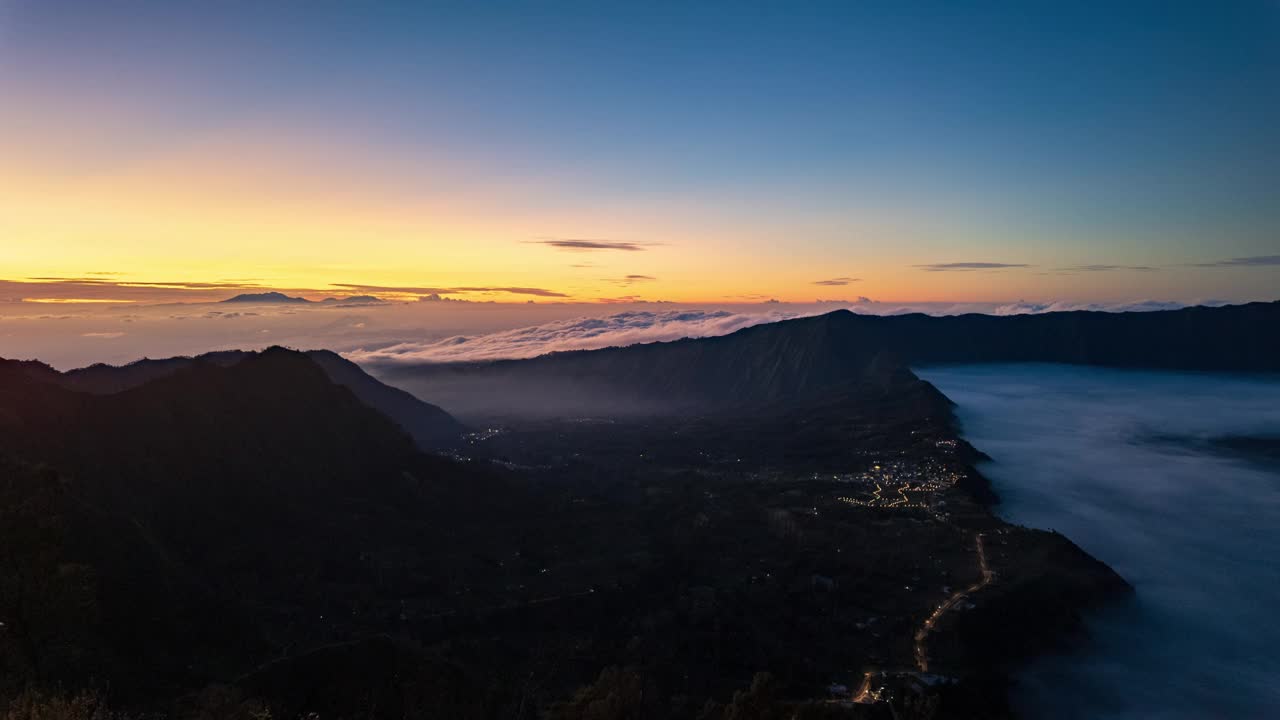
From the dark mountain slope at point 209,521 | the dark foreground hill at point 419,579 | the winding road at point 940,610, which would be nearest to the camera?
the dark foreground hill at point 419,579

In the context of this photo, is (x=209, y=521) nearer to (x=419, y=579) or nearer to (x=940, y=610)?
(x=419, y=579)

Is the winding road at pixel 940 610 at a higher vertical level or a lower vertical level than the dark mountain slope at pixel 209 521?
lower

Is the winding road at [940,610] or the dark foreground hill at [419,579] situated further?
the winding road at [940,610]

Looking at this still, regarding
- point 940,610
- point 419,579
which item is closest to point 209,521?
point 419,579

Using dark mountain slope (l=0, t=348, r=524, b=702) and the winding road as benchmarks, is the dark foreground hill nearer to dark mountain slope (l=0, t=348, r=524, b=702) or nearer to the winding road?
dark mountain slope (l=0, t=348, r=524, b=702)

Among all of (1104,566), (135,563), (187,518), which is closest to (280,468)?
(187,518)

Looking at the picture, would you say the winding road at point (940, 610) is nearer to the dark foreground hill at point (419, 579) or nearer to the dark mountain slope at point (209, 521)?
the dark foreground hill at point (419, 579)

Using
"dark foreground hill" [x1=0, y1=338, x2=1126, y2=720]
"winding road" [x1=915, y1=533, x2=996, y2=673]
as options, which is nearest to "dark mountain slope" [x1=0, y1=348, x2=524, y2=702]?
"dark foreground hill" [x1=0, y1=338, x2=1126, y2=720]

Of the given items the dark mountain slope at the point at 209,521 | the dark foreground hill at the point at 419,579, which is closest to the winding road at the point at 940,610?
the dark foreground hill at the point at 419,579

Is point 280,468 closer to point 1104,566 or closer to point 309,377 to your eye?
point 309,377

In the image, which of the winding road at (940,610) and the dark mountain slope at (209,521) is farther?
the winding road at (940,610)

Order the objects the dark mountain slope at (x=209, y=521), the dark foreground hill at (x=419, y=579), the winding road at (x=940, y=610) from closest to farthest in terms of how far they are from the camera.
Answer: the dark foreground hill at (x=419, y=579) < the dark mountain slope at (x=209, y=521) < the winding road at (x=940, y=610)
